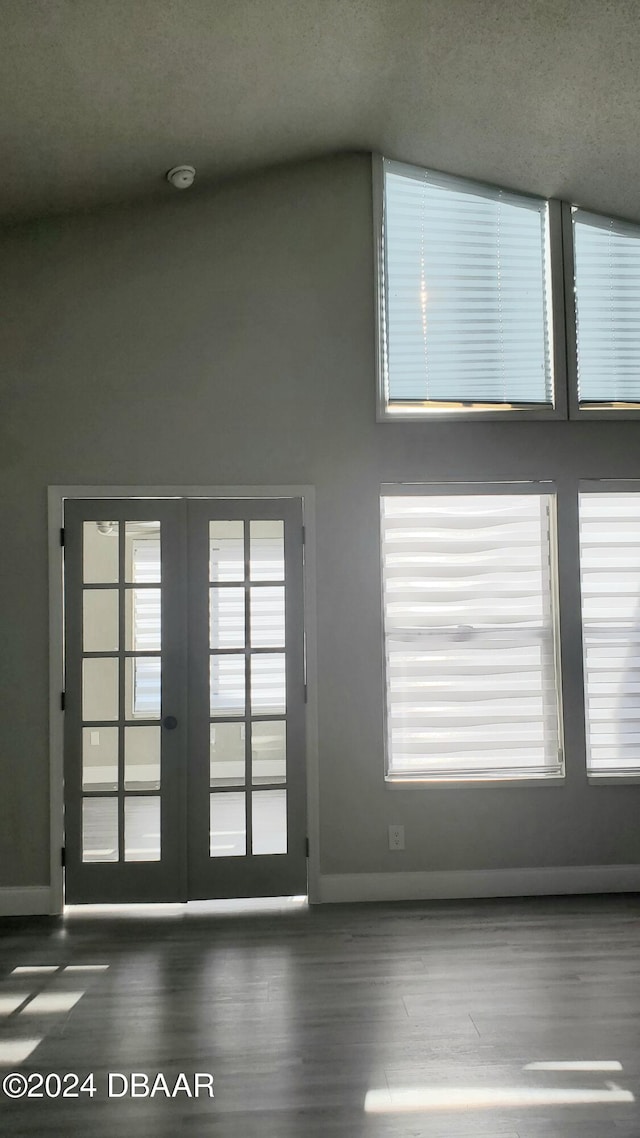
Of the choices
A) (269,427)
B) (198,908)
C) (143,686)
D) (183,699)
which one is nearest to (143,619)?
(143,686)

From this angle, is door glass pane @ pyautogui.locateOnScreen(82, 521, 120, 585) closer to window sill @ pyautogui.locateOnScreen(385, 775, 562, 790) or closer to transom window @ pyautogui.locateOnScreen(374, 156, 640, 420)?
transom window @ pyautogui.locateOnScreen(374, 156, 640, 420)

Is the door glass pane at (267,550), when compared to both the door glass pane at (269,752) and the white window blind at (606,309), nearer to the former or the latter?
the door glass pane at (269,752)

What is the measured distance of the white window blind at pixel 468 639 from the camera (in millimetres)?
4480

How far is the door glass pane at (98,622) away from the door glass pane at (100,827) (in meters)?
0.79

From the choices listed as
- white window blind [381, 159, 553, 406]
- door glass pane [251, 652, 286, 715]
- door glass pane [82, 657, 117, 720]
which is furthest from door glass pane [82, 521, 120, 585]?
white window blind [381, 159, 553, 406]

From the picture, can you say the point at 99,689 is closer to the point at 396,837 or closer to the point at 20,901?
the point at 20,901

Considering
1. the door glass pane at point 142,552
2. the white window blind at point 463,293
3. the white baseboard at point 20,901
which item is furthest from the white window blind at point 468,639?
the white baseboard at point 20,901

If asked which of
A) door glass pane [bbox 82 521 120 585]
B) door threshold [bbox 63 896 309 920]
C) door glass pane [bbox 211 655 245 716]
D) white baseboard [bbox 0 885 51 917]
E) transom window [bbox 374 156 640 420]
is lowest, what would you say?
door threshold [bbox 63 896 309 920]

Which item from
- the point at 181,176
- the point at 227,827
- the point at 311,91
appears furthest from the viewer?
the point at 227,827

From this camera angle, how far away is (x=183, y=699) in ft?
14.4

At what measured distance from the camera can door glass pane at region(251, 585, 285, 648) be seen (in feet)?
14.6

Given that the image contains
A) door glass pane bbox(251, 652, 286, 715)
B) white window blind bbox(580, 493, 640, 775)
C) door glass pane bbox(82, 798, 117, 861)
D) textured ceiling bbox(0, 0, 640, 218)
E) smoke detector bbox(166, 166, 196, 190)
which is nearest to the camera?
textured ceiling bbox(0, 0, 640, 218)

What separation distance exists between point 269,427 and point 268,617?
3.29ft

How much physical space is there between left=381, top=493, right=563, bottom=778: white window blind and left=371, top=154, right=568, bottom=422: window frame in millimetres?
433
